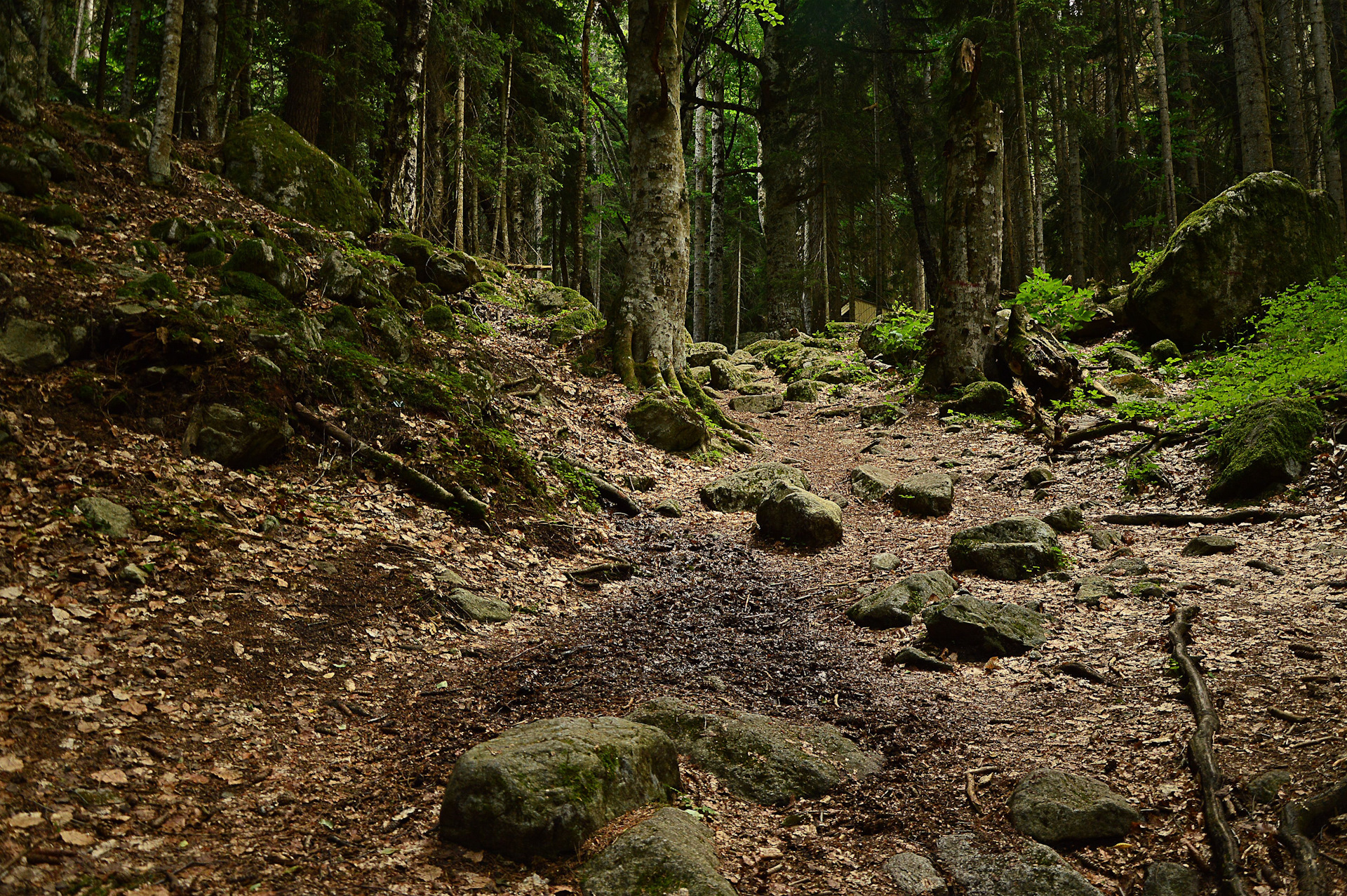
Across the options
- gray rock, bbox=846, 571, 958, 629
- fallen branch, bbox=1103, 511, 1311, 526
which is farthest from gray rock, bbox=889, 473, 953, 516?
gray rock, bbox=846, 571, 958, 629

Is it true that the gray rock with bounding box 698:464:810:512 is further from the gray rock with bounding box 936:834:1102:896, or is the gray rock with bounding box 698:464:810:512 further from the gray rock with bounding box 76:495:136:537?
the gray rock with bounding box 76:495:136:537

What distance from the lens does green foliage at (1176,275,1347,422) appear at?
6.96 metres

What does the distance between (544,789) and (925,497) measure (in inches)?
247

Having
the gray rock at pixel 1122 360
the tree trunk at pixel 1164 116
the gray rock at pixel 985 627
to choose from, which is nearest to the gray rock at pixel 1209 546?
the gray rock at pixel 985 627

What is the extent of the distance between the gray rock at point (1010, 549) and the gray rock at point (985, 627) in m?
0.97

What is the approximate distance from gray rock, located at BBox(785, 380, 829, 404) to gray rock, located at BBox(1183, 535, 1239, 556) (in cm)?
908

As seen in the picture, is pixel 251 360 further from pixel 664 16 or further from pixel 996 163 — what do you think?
pixel 996 163

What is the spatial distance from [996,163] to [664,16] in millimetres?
5903

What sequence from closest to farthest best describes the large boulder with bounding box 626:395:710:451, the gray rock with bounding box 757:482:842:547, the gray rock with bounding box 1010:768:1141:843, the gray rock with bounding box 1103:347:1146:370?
the gray rock with bounding box 1010:768:1141:843, the gray rock with bounding box 757:482:842:547, the large boulder with bounding box 626:395:710:451, the gray rock with bounding box 1103:347:1146:370

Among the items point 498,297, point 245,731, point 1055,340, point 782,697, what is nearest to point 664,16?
point 498,297

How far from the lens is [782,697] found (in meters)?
4.52

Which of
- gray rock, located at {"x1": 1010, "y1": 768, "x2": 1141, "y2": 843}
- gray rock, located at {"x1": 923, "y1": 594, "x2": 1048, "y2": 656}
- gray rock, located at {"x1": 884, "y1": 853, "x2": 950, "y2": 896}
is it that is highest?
gray rock, located at {"x1": 923, "y1": 594, "x2": 1048, "y2": 656}

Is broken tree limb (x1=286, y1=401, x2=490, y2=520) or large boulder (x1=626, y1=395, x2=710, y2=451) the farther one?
large boulder (x1=626, y1=395, x2=710, y2=451)

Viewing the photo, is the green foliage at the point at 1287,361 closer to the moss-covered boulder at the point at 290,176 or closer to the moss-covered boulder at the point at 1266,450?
the moss-covered boulder at the point at 1266,450
